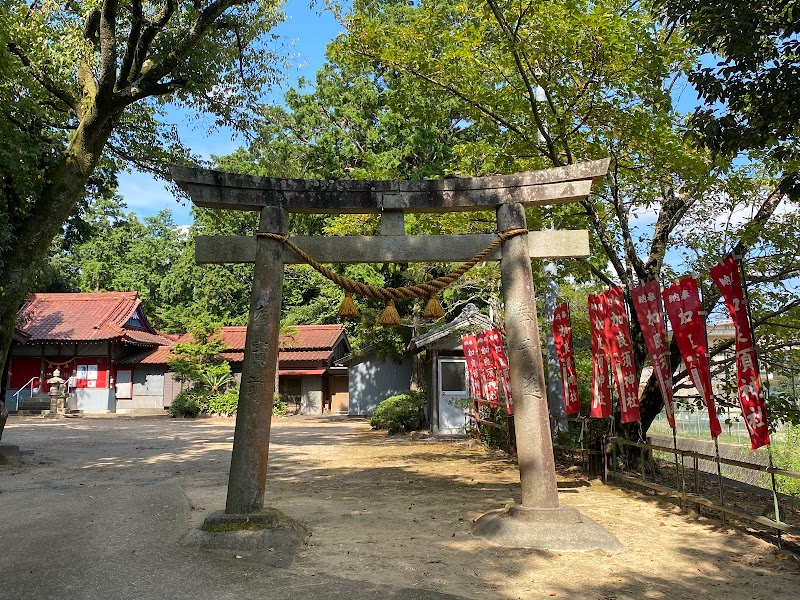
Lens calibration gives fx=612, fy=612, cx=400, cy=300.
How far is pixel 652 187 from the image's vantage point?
1008 centimetres

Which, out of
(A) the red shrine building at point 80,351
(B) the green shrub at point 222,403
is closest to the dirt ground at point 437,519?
(B) the green shrub at point 222,403

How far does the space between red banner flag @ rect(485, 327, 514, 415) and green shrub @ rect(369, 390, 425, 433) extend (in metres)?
6.66

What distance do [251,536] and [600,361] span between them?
580 centimetres

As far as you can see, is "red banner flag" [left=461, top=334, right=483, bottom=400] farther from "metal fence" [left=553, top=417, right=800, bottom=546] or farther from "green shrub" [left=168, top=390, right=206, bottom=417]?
"green shrub" [left=168, top=390, right=206, bottom=417]

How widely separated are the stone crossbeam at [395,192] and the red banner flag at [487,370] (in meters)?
7.77

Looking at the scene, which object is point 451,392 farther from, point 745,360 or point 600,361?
point 745,360

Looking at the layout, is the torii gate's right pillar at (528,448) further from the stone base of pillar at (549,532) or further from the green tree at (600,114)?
the green tree at (600,114)

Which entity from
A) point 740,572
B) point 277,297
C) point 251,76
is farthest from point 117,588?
point 251,76

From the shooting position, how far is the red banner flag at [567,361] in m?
10.3

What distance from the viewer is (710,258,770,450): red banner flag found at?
6.07 meters

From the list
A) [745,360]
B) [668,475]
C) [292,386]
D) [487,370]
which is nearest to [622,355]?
[745,360]

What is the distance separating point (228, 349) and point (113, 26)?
24.0 m

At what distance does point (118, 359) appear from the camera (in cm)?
3128

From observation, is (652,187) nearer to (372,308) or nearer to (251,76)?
(251,76)
